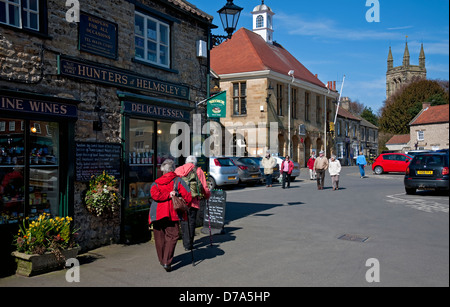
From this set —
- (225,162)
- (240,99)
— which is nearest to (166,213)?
(225,162)

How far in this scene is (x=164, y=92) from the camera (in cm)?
977

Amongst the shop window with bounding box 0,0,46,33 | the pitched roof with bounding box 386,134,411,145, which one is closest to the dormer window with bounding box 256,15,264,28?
the pitched roof with bounding box 386,134,411,145

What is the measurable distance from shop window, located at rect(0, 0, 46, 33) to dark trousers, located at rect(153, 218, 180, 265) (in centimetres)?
399

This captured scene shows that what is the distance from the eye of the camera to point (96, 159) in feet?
26.2

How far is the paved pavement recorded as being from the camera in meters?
4.58

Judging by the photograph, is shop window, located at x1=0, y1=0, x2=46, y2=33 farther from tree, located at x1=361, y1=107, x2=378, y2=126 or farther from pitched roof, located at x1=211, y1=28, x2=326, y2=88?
tree, located at x1=361, y1=107, x2=378, y2=126

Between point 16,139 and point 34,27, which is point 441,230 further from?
point 34,27

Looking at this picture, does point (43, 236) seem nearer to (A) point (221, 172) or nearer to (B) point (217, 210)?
(B) point (217, 210)

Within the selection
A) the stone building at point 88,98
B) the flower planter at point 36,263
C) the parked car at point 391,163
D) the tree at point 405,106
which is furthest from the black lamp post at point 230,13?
the tree at point 405,106

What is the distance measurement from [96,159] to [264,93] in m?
28.2

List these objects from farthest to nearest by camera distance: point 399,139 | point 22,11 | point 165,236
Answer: point 399,139, point 22,11, point 165,236
